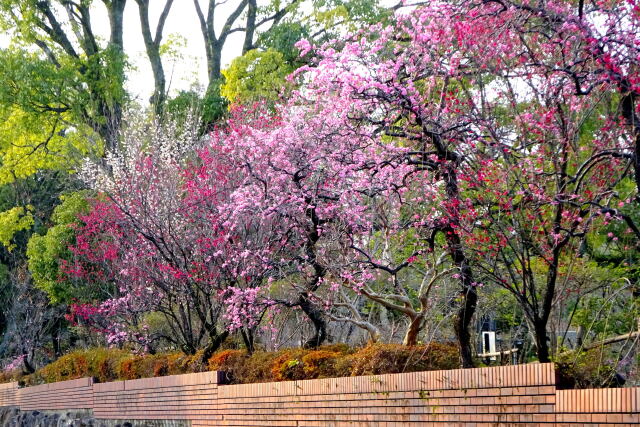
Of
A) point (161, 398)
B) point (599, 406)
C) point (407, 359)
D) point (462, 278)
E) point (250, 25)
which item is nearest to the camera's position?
point (599, 406)

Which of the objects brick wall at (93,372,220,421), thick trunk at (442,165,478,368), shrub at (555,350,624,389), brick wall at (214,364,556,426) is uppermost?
thick trunk at (442,165,478,368)

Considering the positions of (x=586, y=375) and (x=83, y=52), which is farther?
(x=83, y=52)

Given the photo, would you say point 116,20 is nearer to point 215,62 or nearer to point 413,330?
point 215,62

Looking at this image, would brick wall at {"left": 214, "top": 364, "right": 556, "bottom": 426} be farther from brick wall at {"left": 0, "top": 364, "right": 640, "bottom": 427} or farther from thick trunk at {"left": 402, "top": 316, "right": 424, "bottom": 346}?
thick trunk at {"left": 402, "top": 316, "right": 424, "bottom": 346}

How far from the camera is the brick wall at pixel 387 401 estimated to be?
673 cm

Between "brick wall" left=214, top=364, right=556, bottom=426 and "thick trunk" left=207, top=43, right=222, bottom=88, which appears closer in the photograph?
"brick wall" left=214, top=364, right=556, bottom=426

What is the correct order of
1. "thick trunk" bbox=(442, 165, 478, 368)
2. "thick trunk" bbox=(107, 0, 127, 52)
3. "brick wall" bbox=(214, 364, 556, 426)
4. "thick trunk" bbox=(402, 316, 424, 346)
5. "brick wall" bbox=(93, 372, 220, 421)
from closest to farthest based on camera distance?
"brick wall" bbox=(214, 364, 556, 426)
"thick trunk" bbox=(442, 165, 478, 368)
"thick trunk" bbox=(402, 316, 424, 346)
"brick wall" bbox=(93, 372, 220, 421)
"thick trunk" bbox=(107, 0, 127, 52)

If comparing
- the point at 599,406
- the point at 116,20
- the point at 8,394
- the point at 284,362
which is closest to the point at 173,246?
the point at 284,362

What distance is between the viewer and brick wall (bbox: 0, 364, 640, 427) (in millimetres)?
6727

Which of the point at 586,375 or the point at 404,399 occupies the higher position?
the point at 586,375

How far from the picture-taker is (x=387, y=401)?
8914mm

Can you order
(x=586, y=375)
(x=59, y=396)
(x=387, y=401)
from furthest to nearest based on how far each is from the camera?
(x=59, y=396), (x=387, y=401), (x=586, y=375)

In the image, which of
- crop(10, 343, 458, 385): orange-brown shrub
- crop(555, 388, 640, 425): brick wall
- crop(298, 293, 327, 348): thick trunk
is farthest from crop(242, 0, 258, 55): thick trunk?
crop(555, 388, 640, 425): brick wall

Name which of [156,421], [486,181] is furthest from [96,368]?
[486,181]
